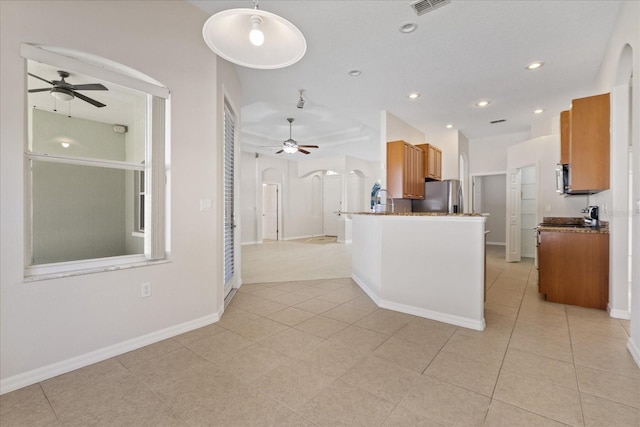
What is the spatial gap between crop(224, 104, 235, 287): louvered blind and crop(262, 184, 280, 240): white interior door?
644 cm

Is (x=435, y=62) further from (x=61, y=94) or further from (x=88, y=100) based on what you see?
(x=61, y=94)

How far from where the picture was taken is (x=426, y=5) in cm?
263

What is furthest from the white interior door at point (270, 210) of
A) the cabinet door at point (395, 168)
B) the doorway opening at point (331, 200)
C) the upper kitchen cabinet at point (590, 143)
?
the upper kitchen cabinet at point (590, 143)

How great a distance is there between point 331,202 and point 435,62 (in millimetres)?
8112

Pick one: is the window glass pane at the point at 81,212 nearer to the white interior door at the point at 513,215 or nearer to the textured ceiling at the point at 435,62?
the textured ceiling at the point at 435,62

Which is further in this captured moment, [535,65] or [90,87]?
[535,65]

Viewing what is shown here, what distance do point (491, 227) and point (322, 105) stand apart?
650 centimetres

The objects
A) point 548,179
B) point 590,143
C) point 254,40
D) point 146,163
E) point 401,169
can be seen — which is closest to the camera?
point 254,40

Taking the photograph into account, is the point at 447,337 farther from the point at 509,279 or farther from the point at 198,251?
the point at 509,279

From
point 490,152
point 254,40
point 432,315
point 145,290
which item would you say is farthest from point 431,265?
point 490,152

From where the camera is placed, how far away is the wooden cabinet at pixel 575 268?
3221mm

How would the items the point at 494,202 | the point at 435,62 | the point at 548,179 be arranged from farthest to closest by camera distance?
the point at 494,202, the point at 548,179, the point at 435,62

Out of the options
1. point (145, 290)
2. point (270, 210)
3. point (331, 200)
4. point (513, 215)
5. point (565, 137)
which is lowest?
point (145, 290)

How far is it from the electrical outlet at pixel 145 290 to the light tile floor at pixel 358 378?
0.44 metres
